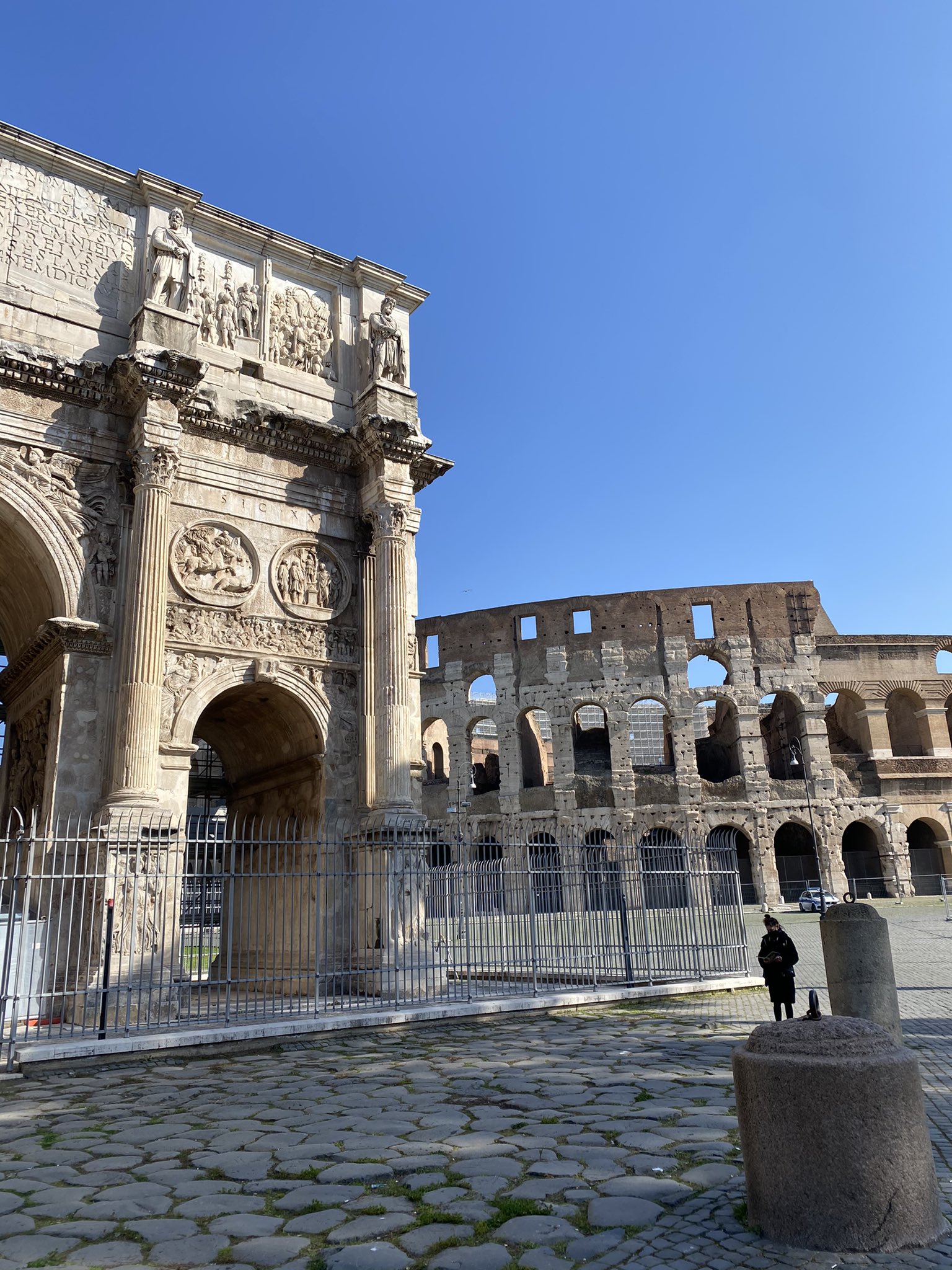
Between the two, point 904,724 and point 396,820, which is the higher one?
point 904,724

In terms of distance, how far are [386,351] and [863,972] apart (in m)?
10.6

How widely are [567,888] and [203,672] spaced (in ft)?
17.0

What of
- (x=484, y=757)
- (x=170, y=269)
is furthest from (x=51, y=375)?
Result: (x=484, y=757)

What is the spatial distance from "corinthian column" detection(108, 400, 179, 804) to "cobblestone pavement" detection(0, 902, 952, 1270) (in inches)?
133

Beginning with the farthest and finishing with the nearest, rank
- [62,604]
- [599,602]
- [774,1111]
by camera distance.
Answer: [599,602]
[62,604]
[774,1111]

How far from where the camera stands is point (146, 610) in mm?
10969

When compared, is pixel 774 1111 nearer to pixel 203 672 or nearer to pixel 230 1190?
pixel 230 1190

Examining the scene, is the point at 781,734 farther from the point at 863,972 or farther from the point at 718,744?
the point at 863,972

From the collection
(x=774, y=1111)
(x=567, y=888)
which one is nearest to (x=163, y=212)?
(x=567, y=888)

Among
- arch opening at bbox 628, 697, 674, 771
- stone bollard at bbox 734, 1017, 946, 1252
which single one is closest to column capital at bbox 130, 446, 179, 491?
stone bollard at bbox 734, 1017, 946, 1252

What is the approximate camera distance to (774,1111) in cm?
332

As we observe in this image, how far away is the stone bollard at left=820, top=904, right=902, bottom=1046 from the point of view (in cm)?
706

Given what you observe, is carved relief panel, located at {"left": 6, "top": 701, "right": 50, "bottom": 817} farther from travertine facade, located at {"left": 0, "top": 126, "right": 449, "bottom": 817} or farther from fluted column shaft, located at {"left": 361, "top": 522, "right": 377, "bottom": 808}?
fluted column shaft, located at {"left": 361, "top": 522, "right": 377, "bottom": 808}

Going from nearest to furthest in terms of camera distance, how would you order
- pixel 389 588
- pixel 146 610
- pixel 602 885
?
pixel 146 610, pixel 602 885, pixel 389 588
